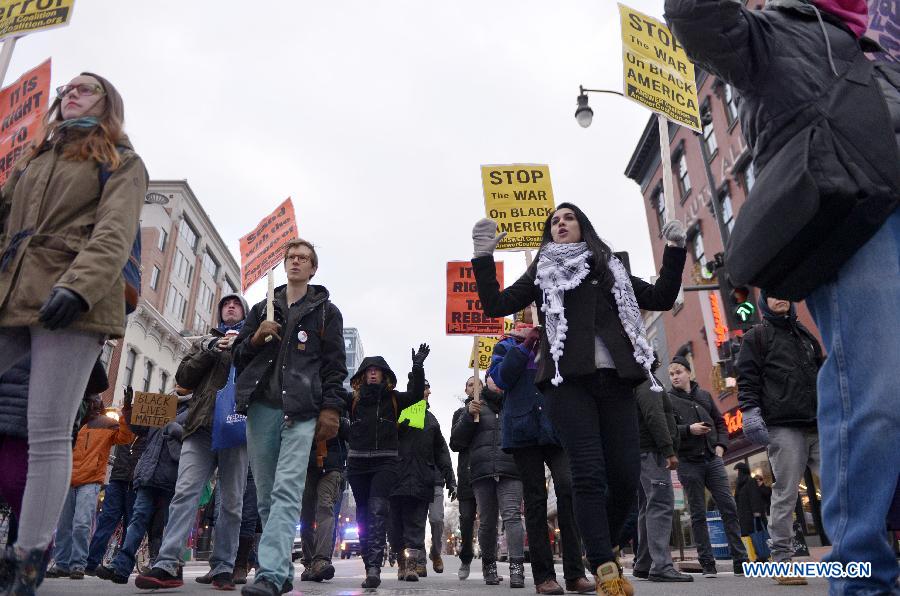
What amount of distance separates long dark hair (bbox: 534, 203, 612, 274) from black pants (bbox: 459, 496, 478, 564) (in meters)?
5.62

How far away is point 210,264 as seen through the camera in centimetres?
5422

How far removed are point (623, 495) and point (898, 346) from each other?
1.97m

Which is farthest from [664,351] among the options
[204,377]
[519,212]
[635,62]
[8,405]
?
[8,405]

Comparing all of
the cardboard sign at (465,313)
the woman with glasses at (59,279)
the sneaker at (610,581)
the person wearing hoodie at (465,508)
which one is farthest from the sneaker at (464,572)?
the woman with glasses at (59,279)

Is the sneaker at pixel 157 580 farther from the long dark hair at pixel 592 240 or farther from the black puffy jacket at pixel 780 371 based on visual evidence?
the black puffy jacket at pixel 780 371

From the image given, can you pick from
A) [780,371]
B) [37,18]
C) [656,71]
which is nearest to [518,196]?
[656,71]

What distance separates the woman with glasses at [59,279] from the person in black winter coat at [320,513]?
4.43 meters

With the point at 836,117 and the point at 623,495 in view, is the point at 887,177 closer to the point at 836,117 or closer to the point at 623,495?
the point at 836,117

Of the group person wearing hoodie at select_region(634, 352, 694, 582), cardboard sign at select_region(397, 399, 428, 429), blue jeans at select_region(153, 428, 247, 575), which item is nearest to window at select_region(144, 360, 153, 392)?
cardboard sign at select_region(397, 399, 428, 429)

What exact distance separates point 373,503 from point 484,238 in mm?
3760

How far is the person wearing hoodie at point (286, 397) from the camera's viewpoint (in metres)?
4.04

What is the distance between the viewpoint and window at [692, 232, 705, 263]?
24.9 meters

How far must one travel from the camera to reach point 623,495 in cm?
358

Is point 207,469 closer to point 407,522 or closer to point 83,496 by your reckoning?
point 83,496
